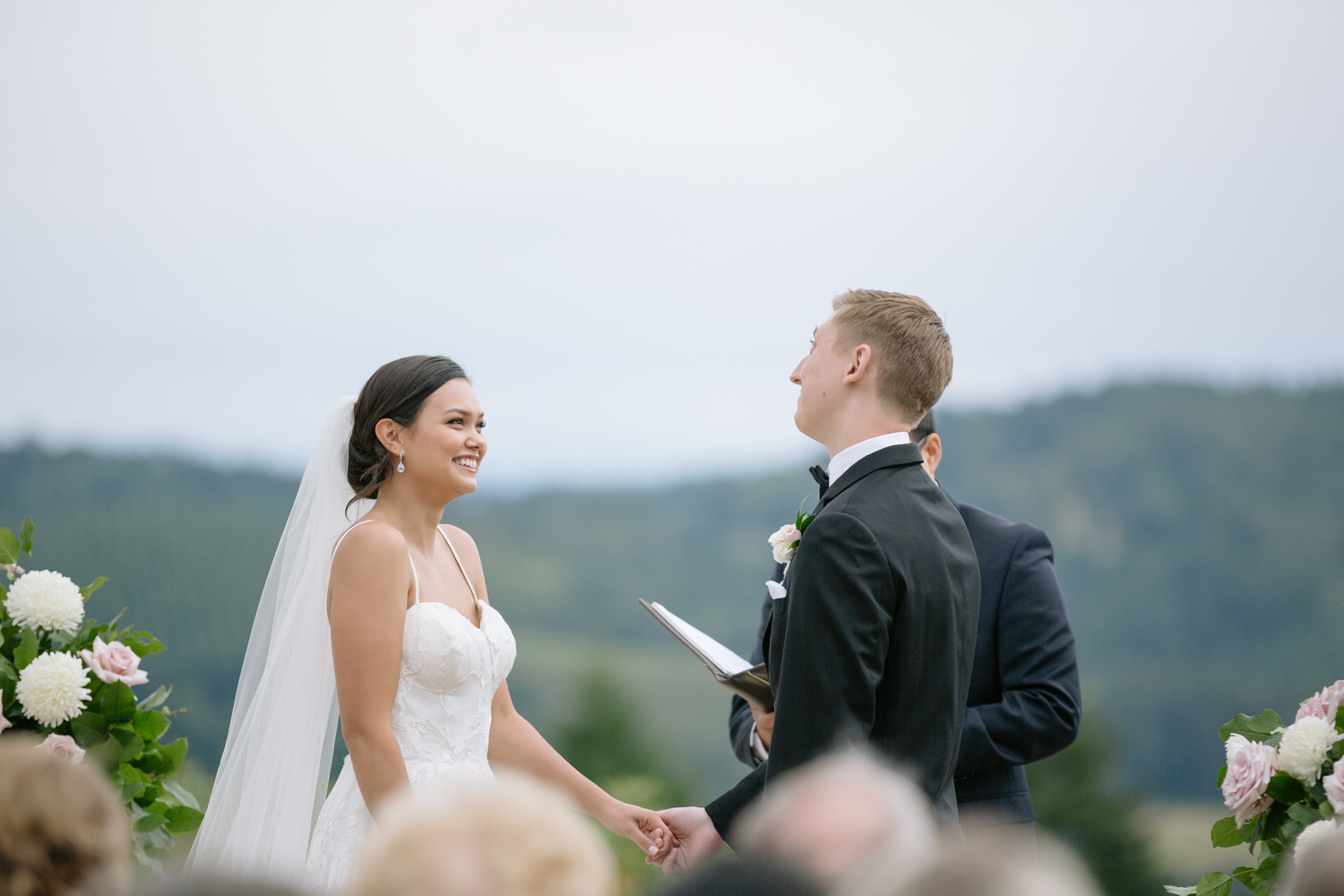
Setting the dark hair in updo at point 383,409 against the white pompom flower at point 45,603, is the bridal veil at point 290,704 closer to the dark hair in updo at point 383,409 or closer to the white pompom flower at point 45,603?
the dark hair in updo at point 383,409

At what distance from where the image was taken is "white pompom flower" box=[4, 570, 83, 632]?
3266 millimetres

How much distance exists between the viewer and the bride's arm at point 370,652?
9.36ft

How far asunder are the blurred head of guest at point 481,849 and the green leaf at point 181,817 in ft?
8.74

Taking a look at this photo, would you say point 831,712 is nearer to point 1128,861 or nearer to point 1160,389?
point 1128,861

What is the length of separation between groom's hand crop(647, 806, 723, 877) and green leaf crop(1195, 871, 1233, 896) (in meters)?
1.20

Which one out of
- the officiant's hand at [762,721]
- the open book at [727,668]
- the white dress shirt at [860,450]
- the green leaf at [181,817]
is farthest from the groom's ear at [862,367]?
the green leaf at [181,817]

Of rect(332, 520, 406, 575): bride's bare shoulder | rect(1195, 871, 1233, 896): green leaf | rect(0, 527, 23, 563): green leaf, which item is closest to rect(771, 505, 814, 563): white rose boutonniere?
rect(332, 520, 406, 575): bride's bare shoulder

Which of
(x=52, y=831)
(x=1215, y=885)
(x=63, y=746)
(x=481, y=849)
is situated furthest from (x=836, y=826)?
(x=63, y=746)

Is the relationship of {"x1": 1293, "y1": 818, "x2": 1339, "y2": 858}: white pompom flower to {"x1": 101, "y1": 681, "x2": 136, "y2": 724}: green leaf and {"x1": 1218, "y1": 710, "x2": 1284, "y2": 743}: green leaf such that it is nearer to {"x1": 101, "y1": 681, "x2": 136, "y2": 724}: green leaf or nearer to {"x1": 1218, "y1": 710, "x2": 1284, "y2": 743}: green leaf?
{"x1": 1218, "y1": 710, "x2": 1284, "y2": 743}: green leaf

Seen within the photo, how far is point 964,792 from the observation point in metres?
3.24

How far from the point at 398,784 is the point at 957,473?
37.5ft

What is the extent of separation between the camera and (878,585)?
7.95ft

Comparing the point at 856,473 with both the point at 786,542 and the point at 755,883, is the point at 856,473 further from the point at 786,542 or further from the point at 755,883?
the point at 755,883

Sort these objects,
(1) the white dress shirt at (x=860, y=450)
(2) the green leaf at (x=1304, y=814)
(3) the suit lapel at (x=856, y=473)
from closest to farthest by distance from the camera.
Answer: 1. (2) the green leaf at (x=1304, y=814)
2. (3) the suit lapel at (x=856, y=473)
3. (1) the white dress shirt at (x=860, y=450)
